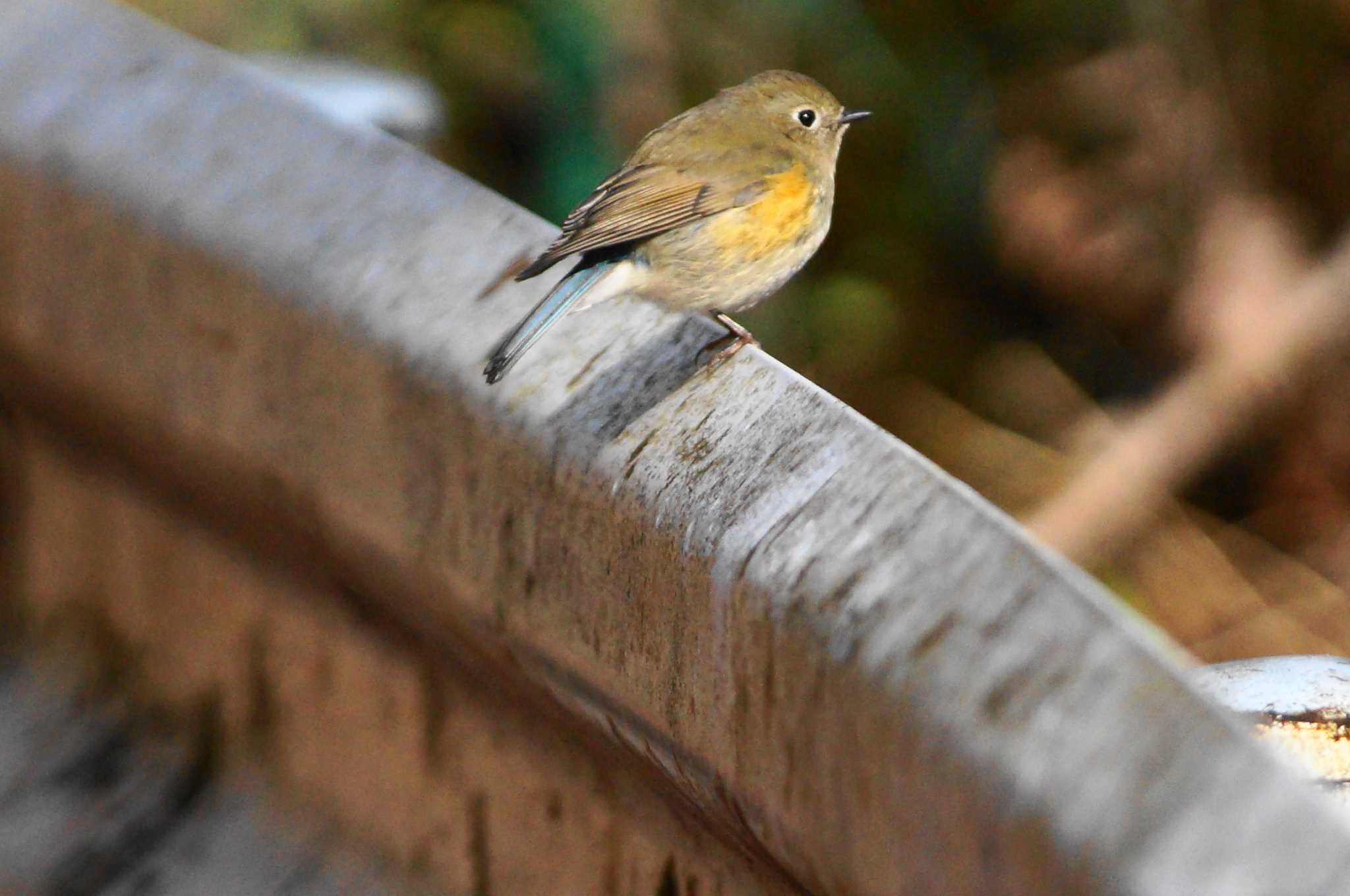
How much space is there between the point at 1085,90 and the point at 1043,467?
0.88 meters

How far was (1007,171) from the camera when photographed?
387 centimetres

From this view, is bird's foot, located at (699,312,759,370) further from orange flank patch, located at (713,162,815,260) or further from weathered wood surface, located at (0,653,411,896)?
orange flank patch, located at (713,162,815,260)

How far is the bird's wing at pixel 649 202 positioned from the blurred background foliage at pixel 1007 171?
146cm

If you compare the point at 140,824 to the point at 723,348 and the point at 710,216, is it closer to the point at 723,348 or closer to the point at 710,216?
the point at 723,348

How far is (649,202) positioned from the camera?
229 cm

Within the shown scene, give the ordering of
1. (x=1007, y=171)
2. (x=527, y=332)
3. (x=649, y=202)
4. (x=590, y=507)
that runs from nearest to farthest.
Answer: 1. (x=590, y=507)
2. (x=527, y=332)
3. (x=649, y=202)
4. (x=1007, y=171)

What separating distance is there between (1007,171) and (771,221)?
1709 millimetres

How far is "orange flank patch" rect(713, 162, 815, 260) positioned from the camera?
2285 millimetres

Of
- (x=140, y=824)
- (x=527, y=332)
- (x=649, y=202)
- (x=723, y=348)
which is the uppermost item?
(x=723, y=348)

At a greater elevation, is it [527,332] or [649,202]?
[527,332]

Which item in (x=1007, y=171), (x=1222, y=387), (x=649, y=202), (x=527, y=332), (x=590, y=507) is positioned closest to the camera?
(x=590, y=507)

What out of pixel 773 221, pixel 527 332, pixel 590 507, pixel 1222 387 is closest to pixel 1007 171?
pixel 1222 387

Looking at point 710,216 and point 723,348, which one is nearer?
point 723,348

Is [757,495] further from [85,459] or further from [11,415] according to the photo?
[11,415]
